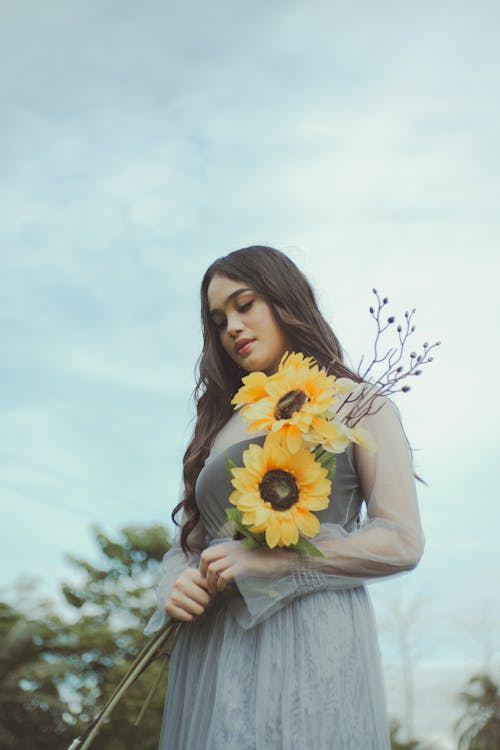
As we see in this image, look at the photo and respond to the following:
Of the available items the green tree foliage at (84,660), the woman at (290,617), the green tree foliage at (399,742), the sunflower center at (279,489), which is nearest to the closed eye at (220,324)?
the woman at (290,617)

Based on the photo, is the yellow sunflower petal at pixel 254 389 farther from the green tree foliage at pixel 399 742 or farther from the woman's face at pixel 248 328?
the green tree foliage at pixel 399 742

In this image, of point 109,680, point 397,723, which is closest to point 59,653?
point 109,680

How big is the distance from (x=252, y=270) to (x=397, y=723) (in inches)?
544

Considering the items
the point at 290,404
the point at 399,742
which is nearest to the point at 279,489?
the point at 290,404

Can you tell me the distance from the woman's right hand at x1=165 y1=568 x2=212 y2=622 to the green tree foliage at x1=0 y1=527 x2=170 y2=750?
8161mm

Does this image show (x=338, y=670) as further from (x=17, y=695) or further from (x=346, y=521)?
(x=17, y=695)

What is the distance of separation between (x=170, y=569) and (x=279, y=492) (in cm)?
68

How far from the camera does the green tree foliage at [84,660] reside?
34.0 feet

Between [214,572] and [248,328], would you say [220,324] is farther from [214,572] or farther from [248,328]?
[214,572]

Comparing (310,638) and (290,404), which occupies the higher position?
(290,404)

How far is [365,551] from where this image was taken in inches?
91.8

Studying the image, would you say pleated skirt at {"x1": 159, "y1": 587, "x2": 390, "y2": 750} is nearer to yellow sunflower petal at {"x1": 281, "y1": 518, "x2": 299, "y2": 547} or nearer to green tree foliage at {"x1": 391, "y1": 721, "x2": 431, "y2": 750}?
yellow sunflower petal at {"x1": 281, "y1": 518, "x2": 299, "y2": 547}

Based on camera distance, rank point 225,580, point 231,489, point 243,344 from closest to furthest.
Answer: point 225,580, point 231,489, point 243,344

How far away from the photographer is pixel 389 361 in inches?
95.5
